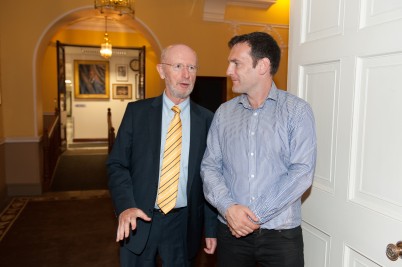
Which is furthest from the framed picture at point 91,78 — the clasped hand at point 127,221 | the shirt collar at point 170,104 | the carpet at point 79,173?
the clasped hand at point 127,221

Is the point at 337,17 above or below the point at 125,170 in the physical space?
above

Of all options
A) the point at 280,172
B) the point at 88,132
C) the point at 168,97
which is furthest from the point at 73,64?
the point at 280,172

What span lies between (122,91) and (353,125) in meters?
10.5

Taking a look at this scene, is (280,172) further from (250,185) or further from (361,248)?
(361,248)

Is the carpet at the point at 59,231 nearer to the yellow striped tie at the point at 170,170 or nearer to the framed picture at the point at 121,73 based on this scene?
the yellow striped tie at the point at 170,170

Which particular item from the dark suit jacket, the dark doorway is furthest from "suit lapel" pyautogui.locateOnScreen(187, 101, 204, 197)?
the dark doorway

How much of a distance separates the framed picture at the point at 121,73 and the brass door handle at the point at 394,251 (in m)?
10.7

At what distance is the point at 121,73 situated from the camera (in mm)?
11156

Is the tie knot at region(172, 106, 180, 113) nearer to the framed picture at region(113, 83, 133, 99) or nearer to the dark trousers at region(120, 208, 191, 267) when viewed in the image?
the dark trousers at region(120, 208, 191, 267)

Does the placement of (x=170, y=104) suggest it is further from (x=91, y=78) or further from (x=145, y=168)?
(x=91, y=78)

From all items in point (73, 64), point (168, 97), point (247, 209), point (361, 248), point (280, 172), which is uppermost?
point (73, 64)

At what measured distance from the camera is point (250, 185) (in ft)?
4.90

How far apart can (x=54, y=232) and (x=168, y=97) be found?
2.93 m

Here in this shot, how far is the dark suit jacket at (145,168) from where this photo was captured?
1.78 metres
